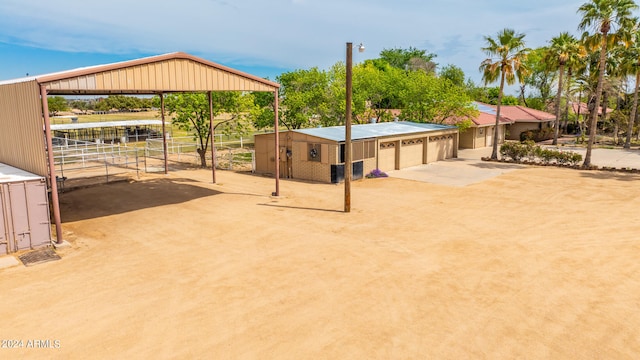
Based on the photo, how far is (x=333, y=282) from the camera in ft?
32.8

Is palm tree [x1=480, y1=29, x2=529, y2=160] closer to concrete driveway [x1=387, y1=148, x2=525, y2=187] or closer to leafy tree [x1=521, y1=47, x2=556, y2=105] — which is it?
concrete driveway [x1=387, y1=148, x2=525, y2=187]

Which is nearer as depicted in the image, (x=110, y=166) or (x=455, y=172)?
(x=455, y=172)

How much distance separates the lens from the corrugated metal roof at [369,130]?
2432 centimetres

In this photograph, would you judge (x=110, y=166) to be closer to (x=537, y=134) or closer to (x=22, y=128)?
(x=22, y=128)

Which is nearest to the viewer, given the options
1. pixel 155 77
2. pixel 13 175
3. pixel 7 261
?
pixel 7 261

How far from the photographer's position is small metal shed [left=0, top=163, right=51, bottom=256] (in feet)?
38.6

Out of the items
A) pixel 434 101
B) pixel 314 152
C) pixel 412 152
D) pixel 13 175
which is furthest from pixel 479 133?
pixel 13 175

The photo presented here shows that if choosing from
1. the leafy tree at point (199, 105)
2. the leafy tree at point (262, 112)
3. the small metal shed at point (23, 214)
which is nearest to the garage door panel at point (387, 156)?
the leafy tree at point (262, 112)

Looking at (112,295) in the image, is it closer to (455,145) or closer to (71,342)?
(71,342)

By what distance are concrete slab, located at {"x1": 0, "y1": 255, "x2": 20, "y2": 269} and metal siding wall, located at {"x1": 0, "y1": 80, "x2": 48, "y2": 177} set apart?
2590 millimetres

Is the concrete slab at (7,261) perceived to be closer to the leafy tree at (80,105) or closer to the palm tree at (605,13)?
the palm tree at (605,13)

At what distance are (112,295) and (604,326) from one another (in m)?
9.66

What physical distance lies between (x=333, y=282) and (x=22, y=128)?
11530 millimetres

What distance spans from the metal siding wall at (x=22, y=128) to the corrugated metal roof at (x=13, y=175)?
225 millimetres
